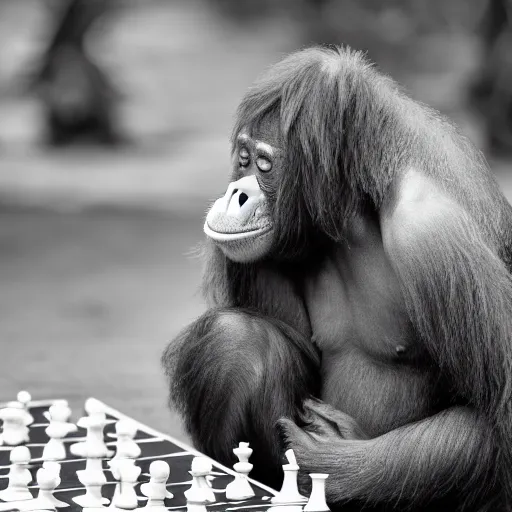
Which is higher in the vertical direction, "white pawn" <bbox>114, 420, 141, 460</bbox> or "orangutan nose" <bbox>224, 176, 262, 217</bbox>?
"orangutan nose" <bbox>224, 176, 262, 217</bbox>

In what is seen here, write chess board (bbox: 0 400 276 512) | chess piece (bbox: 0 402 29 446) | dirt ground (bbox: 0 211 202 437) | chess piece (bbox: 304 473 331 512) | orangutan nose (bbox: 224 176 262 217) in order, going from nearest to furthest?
1. chess piece (bbox: 304 473 331 512)
2. chess board (bbox: 0 400 276 512)
3. orangutan nose (bbox: 224 176 262 217)
4. chess piece (bbox: 0 402 29 446)
5. dirt ground (bbox: 0 211 202 437)

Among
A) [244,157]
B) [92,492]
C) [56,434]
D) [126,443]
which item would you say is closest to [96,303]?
[56,434]

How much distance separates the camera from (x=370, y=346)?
2.86 metres

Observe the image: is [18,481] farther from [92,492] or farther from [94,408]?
[94,408]

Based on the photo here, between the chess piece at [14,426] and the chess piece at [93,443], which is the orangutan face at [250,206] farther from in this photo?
the chess piece at [14,426]

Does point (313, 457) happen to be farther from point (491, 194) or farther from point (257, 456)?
point (491, 194)

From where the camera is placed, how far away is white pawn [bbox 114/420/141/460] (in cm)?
288

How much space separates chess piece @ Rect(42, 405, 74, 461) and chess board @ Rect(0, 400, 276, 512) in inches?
1.1

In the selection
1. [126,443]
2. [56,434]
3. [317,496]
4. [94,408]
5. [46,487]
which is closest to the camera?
[317,496]

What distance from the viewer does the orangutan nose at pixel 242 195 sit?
2.80 metres

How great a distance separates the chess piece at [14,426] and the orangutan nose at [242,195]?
0.72 meters

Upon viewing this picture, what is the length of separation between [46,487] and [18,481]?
11cm

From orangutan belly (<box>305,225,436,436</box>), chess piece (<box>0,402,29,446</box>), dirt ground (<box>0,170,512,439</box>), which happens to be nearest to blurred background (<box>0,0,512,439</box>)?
dirt ground (<box>0,170,512,439</box>)

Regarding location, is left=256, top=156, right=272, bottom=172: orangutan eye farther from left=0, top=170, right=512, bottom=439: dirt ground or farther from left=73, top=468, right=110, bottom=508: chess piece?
left=73, top=468, right=110, bottom=508: chess piece
